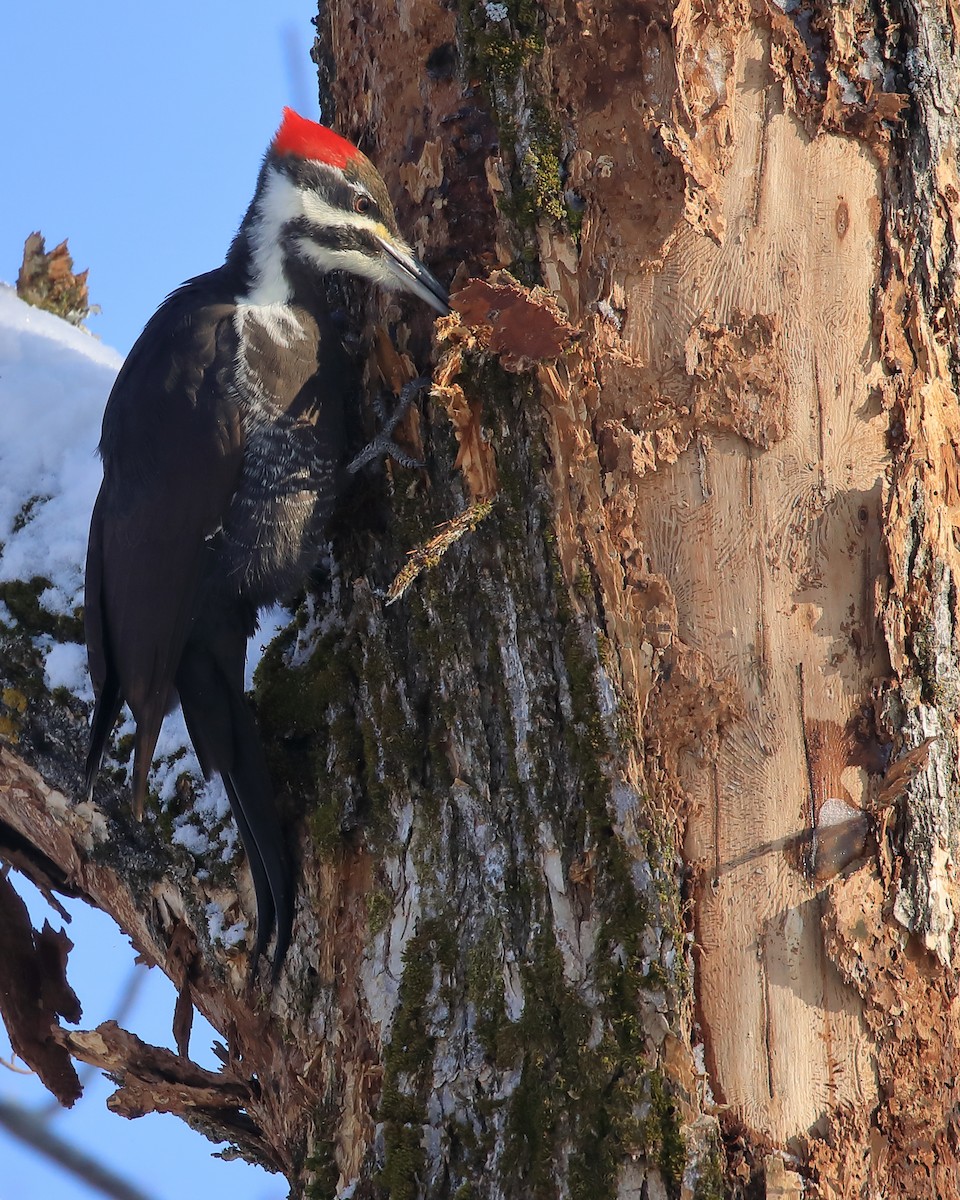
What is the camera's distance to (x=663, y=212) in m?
1.93

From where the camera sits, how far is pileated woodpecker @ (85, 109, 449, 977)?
248 centimetres

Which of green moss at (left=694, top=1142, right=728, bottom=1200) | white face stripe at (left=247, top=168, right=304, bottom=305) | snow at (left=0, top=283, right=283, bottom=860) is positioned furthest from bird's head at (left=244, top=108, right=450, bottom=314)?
green moss at (left=694, top=1142, right=728, bottom=1200)

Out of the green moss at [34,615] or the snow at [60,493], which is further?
the green moss at [34,615]

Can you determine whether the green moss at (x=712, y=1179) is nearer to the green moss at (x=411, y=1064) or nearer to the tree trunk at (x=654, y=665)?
the tree trunk at (x=654, y=665)

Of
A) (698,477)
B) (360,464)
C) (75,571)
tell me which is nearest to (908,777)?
(698,477)

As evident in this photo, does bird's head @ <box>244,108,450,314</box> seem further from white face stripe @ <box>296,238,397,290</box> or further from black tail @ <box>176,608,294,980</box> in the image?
black tail @ <box>176,608,294,980</box>

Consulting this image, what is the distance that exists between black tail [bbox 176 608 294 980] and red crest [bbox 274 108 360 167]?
1081 mm

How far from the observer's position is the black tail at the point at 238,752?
2115 millimetres

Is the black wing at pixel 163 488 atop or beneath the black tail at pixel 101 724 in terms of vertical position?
atop

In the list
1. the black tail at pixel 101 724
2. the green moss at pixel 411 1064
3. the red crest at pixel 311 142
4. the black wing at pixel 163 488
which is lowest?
the green moss at pixel 411 1064

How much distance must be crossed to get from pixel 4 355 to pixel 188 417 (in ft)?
2.89

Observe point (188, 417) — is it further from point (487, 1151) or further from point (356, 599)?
point (487, 1151)

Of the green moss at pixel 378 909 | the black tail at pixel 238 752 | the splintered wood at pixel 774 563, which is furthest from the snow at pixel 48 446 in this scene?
the splintered wood at pixel 774 563

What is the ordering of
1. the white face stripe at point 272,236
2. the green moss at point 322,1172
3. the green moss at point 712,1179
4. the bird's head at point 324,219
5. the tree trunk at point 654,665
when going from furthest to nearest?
the white face stripe at point 272,236 → the bird's head at point 324,219 → the green moss at point 322,1172 → the tree trunk at point 654,665 → the green moss at point 712,1179
